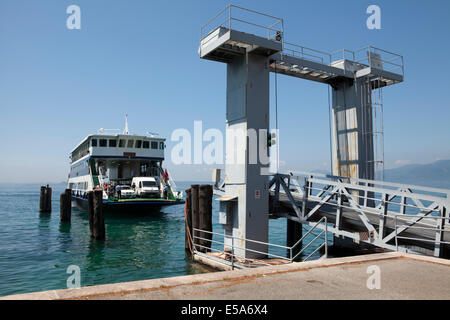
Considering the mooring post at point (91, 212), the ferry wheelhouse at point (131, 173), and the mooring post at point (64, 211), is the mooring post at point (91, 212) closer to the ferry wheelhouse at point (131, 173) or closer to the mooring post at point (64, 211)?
the ferry wheelhouse at point (131, 173)

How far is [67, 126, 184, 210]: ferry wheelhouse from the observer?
30.5 metres

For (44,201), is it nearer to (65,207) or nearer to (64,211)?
(65,207)

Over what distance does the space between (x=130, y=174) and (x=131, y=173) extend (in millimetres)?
341

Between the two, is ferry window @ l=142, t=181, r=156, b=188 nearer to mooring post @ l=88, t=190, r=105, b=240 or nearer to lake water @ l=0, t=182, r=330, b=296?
lake water @ l=0, t=182, r=330, b=296

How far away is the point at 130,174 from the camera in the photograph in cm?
4019

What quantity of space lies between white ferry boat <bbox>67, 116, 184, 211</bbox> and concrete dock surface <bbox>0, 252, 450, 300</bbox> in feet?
81.0

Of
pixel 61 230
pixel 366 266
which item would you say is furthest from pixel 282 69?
pixel 61 230

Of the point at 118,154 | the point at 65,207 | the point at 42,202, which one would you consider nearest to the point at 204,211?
the point at 65,207

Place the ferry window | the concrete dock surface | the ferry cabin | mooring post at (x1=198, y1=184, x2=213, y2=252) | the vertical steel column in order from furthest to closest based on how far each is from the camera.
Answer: the ferry cabin, the ferry window, mooring post at (x1=198, y1=184, x2=213, y2=252), the vertical steel column, the concrete dock surface

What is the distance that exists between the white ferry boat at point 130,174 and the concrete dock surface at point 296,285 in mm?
24691

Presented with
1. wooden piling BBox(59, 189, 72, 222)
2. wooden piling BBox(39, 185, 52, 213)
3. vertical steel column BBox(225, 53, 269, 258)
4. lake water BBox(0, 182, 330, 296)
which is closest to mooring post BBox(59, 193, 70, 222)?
wooden piling BBox(59, 189, 72, 222)

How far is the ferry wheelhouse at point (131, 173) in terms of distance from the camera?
30.5 meters

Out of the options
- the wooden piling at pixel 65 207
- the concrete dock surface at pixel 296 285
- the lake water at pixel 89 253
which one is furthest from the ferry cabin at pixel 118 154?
the concrete dock surface at pixel 296 285
